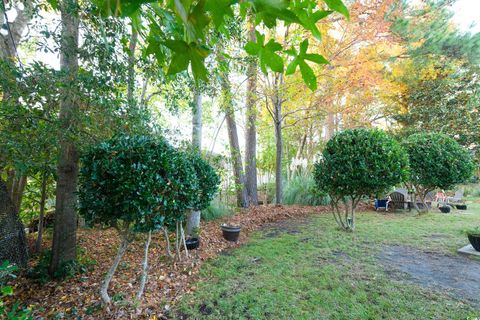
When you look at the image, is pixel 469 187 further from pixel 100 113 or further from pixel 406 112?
pixel 100 113

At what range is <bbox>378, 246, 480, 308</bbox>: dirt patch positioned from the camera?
7.82 feet

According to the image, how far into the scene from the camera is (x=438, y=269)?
2885 millimetres

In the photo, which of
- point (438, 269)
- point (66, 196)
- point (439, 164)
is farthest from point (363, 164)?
point (66, 196)

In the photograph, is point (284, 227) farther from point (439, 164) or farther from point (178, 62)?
point (178, 62)

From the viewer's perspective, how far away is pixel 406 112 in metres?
9.99

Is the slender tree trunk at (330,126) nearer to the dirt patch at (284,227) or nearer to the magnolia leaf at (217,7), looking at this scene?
the dirt patch at (284,227)

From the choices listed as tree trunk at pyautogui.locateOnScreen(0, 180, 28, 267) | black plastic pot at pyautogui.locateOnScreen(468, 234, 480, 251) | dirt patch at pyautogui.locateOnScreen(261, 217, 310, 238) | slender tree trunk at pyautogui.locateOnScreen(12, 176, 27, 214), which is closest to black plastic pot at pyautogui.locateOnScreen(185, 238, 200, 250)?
dirt patch at pyautogui.locateOnScreen(261, 217, 310, 238)

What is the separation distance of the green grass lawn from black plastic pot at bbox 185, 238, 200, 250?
460 millimetres

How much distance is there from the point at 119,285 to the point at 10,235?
59.7 inches

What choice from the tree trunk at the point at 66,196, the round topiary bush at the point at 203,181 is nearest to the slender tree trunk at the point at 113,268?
the tree trunk at the point at 66,196

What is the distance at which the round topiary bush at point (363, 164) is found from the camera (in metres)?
3.92

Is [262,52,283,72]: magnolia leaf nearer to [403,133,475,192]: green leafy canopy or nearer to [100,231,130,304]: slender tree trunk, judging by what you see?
[100,231,130,304]: slender tree trunk

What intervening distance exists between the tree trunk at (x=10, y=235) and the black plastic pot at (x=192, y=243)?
1962mm

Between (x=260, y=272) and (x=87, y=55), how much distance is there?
3.03 m
